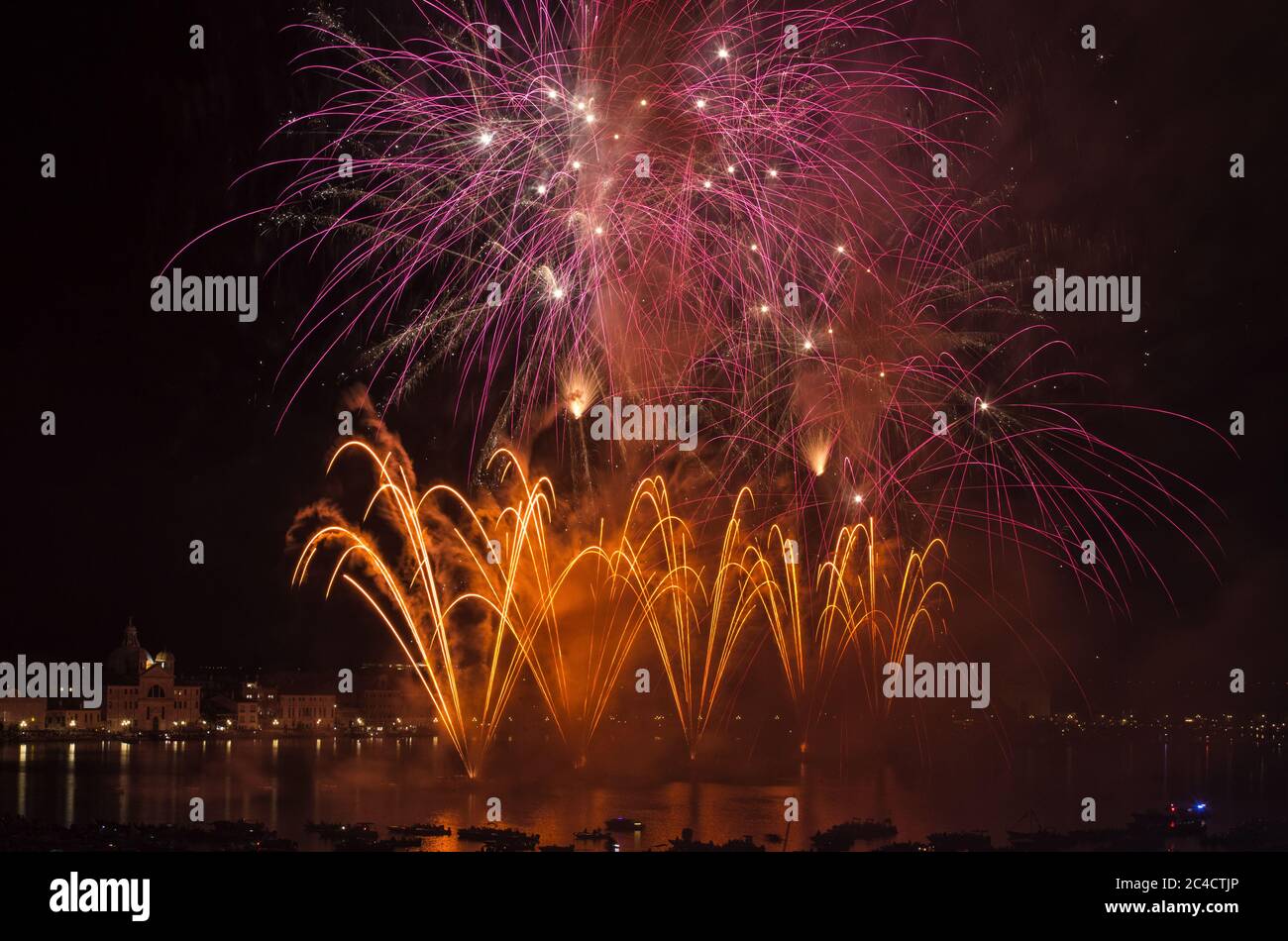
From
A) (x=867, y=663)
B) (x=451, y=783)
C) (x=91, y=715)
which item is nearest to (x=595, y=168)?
(x=451, y=783)

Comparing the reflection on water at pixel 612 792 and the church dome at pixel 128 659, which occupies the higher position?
the church dome at pixel 128 659

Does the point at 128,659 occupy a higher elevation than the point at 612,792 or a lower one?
higher

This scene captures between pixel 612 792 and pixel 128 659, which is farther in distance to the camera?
pixel 128 659

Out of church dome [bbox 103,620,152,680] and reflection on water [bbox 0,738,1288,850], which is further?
church dome [bbox 103,620,152,680]

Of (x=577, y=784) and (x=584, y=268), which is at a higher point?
(x=584, y=268)

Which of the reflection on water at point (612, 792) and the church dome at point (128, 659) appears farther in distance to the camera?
the church dome at point (128, 659)

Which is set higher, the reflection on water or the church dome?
the church dome
